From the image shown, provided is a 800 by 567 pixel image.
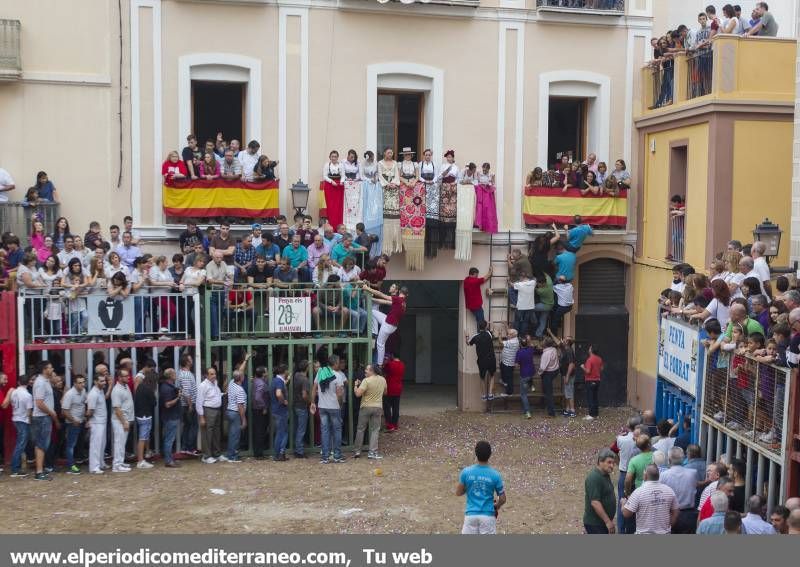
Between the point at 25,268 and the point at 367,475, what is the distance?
265 inches

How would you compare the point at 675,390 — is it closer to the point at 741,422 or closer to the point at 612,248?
the point at 741,422

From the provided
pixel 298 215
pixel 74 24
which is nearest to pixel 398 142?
pixel 298 215

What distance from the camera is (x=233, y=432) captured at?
1991cm

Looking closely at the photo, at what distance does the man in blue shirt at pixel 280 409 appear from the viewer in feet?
65.0

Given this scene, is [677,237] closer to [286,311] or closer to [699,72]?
[699,72]

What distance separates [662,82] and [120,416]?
1323 cm

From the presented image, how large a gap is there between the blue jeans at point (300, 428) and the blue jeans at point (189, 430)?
1798 mm

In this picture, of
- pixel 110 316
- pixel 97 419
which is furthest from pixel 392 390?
pixel 97 419

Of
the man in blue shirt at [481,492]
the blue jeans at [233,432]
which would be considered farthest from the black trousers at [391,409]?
the man in blue shirt at [481,492]

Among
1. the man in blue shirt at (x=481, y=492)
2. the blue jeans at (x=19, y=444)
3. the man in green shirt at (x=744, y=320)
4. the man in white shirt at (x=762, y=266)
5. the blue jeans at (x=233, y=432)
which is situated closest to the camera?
the man in blue shirt at (x=481, y=492)

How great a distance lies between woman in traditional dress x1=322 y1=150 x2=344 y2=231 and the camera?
904 inches

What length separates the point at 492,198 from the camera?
24141mm

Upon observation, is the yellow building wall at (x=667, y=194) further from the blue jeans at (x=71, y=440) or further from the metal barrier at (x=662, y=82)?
the blue jeans at (x=71, y=440)

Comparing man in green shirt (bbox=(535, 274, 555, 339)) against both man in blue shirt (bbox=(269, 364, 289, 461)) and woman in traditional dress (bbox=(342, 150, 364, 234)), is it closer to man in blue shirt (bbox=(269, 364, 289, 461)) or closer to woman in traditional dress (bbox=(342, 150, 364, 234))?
woman in traditional dress (bbox=(342, 150, 364, 234))
